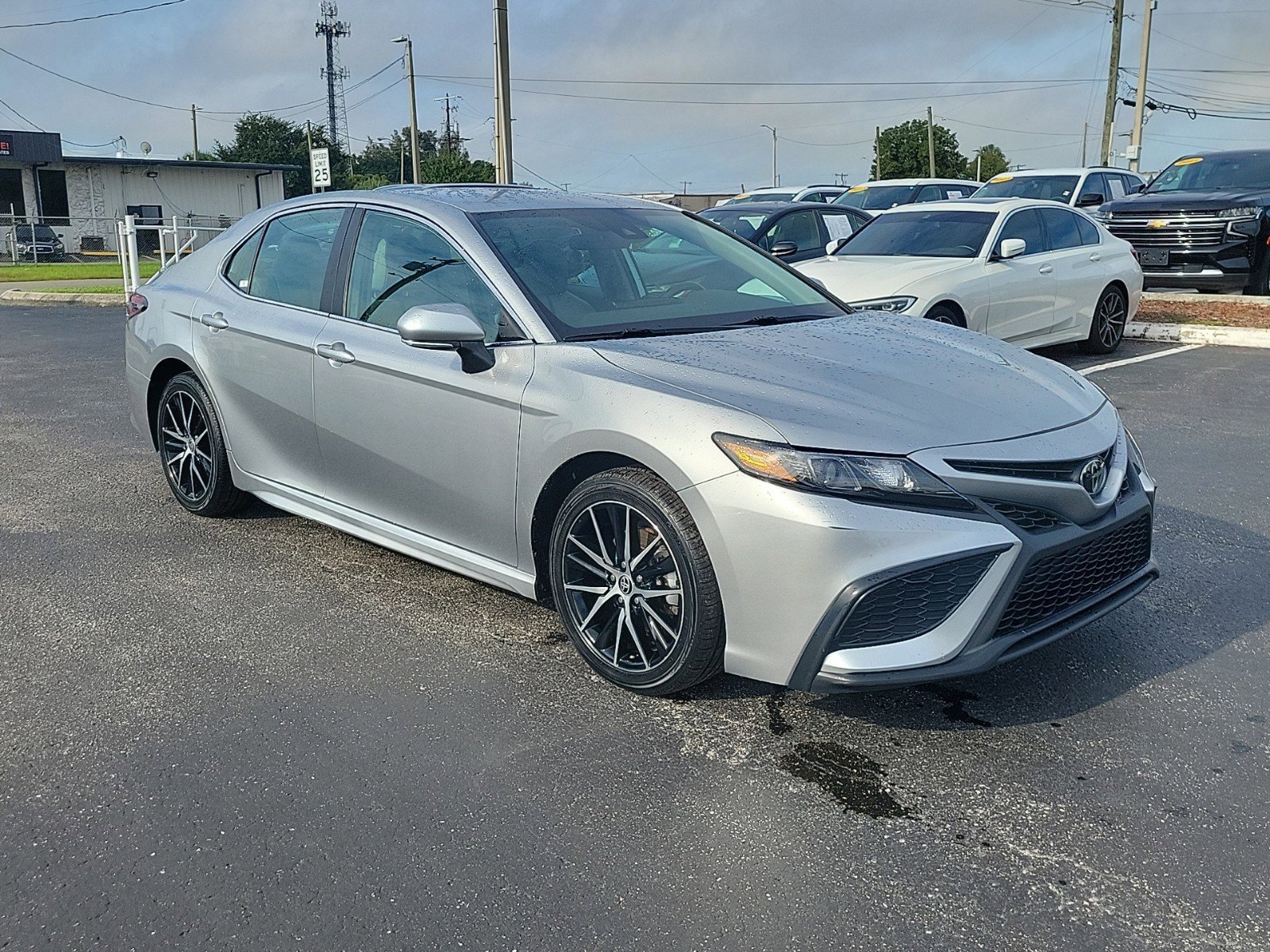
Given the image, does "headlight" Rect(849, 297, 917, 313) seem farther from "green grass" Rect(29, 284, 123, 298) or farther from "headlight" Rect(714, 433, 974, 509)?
"green grass" Rect(29, 284, 123, 298)

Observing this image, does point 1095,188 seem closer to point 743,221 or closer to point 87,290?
point 743,221

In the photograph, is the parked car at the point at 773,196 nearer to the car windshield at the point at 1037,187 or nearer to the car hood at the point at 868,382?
the car windshield at the point at 1037,187

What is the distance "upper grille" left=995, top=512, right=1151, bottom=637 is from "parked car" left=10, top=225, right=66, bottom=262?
38998mm

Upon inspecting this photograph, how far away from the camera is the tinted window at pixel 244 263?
5.40 m

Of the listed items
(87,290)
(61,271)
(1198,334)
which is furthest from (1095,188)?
(61,271)

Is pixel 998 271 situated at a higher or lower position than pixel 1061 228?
lower

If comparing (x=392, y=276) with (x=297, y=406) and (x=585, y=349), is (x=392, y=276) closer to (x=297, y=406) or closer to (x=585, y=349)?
(x=297, y=406)

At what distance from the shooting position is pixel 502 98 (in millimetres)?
19484

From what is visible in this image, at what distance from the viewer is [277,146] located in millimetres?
81688

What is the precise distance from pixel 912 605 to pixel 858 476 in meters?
0.39

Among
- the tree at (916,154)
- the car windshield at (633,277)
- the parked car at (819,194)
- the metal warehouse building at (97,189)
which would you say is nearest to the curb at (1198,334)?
the parked car at (819,194)

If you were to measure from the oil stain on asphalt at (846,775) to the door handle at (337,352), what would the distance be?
231 centimetres

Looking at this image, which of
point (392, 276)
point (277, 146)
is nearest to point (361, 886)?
point (392, 276)

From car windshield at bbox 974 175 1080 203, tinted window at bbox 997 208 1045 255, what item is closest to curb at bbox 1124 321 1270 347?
tinted window at bbox 997 208 1045 255
